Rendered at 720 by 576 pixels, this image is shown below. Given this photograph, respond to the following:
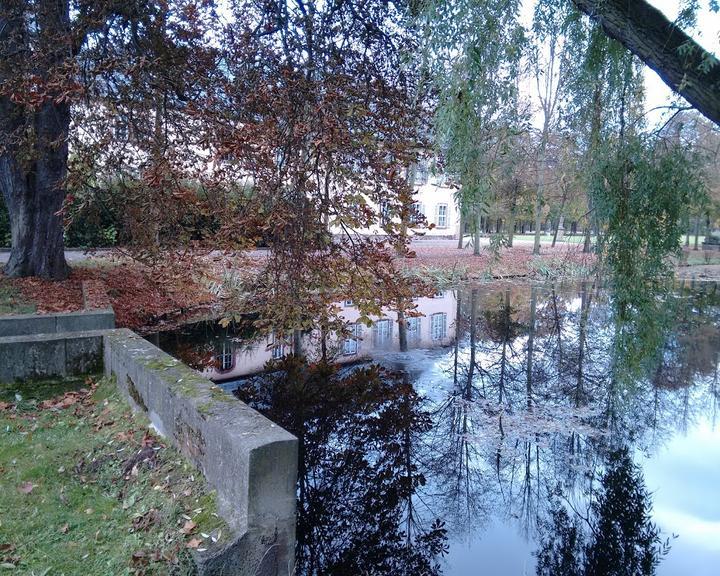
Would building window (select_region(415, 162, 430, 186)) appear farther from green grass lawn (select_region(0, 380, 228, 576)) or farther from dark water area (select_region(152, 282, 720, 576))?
green grass lawn (select_region(0, 380, 228, 576))

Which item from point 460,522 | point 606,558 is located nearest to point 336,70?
point 460,522

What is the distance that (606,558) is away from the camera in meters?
4.73

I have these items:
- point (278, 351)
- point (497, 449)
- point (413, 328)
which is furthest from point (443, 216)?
point (497, 449)

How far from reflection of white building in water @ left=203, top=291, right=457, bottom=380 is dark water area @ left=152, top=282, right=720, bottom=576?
70mm

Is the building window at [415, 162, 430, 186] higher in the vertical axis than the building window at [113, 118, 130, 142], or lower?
lower

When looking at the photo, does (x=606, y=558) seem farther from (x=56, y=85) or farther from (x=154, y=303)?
(x=154, y=303)

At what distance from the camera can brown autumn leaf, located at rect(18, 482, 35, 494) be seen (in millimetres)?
3742

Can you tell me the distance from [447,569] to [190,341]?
7.70 m

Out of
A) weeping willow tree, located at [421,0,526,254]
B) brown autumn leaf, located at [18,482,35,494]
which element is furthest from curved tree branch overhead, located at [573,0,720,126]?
brown autumn leaf, located at [18,482,35,494]

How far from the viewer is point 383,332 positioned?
1295 cm

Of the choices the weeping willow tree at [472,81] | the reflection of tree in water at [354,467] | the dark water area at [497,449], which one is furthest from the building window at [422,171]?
the reflection of tree in water at [354,467]

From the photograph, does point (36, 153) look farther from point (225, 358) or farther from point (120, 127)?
point (225, 358)

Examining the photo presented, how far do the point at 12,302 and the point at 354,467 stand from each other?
6.58m

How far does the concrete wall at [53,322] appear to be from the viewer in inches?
273
